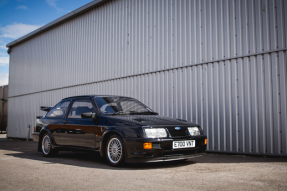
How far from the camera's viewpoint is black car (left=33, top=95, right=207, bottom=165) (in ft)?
15.1

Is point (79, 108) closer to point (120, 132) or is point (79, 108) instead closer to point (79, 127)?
point (79, 127)

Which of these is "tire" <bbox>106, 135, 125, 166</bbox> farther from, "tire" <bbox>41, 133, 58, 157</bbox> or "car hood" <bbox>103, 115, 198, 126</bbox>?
"tire" <bbox>41, 133, 58, 157</bbox>

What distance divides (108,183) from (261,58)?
4887mm

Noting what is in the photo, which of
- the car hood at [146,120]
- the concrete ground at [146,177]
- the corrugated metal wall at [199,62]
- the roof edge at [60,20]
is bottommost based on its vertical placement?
the concrete ground at [146,177]

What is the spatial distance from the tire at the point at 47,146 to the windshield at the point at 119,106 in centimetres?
190

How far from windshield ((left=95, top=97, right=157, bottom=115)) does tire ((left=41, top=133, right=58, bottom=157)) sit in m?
1.90

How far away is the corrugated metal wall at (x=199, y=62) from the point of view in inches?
254

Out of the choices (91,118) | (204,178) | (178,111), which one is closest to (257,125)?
(178,111)

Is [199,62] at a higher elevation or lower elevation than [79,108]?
higher

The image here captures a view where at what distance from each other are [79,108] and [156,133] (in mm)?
2163

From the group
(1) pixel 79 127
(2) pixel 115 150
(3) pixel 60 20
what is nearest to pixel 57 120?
(1) pixel 79 127

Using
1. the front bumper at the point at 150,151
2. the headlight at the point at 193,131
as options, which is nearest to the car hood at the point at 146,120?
the headlight at the point at 193,131

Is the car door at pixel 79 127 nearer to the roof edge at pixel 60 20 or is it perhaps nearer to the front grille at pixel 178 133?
the front grille at pixel 178 133

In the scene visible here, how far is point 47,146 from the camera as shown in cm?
677
